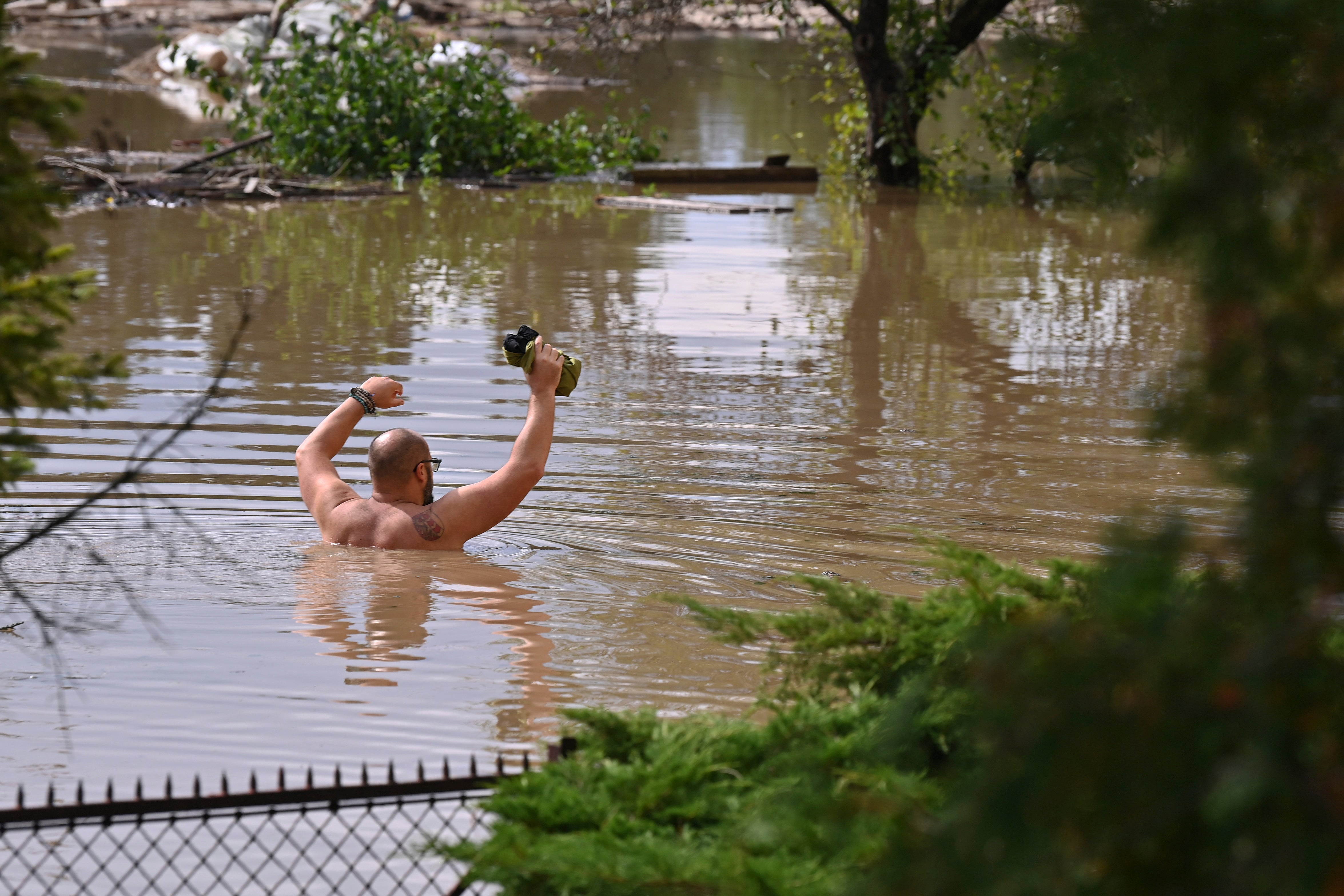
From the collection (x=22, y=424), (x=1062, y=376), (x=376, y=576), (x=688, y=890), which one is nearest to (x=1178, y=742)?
(x=688, y=890)

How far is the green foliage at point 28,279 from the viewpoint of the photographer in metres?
2.88

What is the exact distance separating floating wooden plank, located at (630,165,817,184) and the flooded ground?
427 cm

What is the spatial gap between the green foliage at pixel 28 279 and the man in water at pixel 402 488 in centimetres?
329

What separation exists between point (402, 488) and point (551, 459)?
1691 millimetres

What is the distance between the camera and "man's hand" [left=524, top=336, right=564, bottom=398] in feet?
20.8

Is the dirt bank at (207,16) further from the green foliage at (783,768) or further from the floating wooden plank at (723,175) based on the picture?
the green foliage at (783,768)

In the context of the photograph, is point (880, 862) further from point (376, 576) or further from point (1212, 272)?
point (376, 576)

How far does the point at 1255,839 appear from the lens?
1618 millimetres

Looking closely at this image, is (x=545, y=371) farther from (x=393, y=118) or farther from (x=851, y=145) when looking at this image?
(x=851, y=145)

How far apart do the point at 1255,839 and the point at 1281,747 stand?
11 centimetres

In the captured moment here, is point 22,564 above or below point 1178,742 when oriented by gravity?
below

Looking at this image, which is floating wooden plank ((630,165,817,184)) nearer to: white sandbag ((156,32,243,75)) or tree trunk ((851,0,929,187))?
tree trunk ((851,0,929,187))

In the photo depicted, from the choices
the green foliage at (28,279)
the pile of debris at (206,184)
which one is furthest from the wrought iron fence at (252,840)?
the pile of debris at (206,184)

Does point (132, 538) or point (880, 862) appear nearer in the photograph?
point (880, 862)
